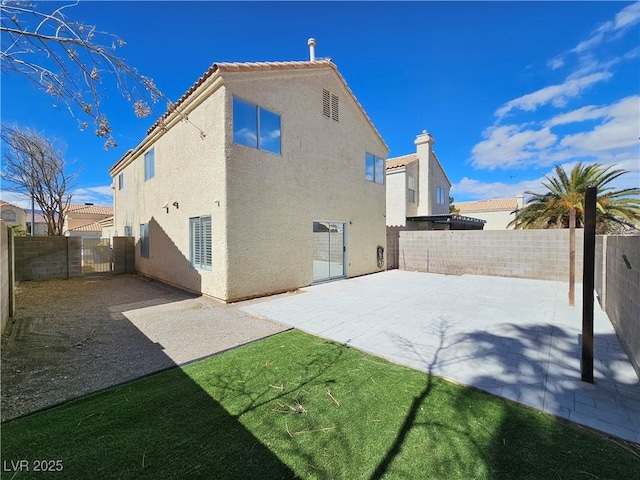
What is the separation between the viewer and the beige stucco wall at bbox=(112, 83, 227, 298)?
28.6ft

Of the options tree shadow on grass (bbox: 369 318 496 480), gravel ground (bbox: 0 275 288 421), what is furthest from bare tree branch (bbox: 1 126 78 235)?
tree shadow on grass (bbox: 369 318 496 480)

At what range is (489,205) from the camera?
41.6m

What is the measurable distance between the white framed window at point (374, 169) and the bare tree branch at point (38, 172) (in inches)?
792

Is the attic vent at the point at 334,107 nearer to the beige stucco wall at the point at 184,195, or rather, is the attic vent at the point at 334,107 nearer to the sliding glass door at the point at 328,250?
the sliding glass door at the point at 328,250

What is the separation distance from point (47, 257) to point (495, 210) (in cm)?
4707

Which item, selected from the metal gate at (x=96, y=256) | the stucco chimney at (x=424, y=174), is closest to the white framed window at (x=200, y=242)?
the metal gate at (x=96, y=256)

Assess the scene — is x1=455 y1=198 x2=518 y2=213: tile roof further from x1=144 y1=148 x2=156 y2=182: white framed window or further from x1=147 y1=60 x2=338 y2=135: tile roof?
x1=144 y1=148 x2=156 y2=182: white framed window

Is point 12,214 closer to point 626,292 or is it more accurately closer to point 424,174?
point 424,174

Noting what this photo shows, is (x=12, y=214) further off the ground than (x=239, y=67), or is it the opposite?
(x=239, y=67)

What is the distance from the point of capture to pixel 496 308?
7.84 metres

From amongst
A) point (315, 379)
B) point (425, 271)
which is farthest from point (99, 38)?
point (425, 271)

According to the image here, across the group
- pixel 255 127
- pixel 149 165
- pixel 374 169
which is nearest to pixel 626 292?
pixel 255 127

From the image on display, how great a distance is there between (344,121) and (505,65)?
7999 mm

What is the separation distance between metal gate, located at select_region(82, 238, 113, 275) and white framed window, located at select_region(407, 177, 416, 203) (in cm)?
2057
